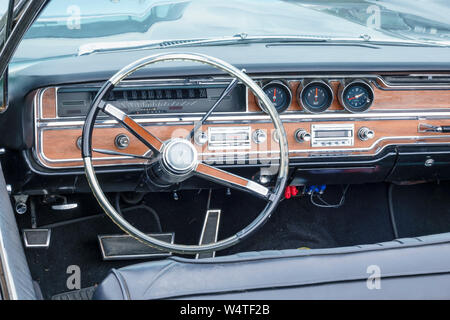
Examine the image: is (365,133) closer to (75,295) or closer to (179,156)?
(179,156)

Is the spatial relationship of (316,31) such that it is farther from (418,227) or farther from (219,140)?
(418,227)

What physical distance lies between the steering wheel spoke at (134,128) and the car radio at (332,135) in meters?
0.77

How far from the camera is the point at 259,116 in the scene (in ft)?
7.89

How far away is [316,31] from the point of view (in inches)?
104

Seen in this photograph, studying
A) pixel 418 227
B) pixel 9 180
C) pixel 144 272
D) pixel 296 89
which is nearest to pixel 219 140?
Answer: pixel 296 89

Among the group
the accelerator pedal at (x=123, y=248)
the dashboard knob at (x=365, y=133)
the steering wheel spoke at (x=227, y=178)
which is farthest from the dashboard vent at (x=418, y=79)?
the accelerator pedal at (x=123, y=248)

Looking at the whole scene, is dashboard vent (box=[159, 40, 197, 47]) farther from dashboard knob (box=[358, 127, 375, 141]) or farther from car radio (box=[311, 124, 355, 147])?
dashboard knob (box=[358, 127, 375, 141])

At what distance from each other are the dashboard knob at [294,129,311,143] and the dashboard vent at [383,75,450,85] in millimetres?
423

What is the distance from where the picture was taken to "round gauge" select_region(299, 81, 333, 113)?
2422 mm

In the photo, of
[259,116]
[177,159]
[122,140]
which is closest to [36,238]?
[122,140]

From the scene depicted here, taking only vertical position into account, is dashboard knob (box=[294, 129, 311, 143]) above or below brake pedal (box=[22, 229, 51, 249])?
above

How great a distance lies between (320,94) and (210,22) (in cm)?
59

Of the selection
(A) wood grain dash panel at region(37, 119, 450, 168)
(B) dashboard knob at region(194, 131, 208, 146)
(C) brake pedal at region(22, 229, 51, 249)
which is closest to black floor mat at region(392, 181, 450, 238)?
(A) wood grain dash panel at region(37, 119, 450, 168)
